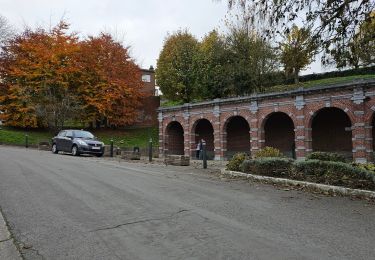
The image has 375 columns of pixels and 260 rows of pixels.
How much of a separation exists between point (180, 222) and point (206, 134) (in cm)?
2613

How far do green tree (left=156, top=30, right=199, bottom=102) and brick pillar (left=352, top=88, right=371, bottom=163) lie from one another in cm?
1847

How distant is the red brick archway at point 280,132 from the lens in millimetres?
27781

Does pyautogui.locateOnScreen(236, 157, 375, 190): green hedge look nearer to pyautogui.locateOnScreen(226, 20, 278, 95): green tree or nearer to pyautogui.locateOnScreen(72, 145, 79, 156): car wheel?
pyautogui.locateOnScreen(72, 145, 79, 156): car wheel

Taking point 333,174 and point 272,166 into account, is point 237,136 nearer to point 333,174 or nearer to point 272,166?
point 272,166

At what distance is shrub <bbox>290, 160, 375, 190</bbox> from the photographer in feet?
31.4

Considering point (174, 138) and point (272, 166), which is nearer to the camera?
point (272, 166)

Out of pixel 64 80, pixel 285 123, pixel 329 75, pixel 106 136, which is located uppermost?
pixel 329 75

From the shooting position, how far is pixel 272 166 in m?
12.2

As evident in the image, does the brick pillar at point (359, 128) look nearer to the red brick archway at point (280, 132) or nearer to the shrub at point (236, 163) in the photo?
the red brick archway at point (280, 132)

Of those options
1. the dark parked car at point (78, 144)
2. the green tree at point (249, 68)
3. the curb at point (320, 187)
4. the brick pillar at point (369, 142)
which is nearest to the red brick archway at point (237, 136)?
the green tree at point (249, 68)

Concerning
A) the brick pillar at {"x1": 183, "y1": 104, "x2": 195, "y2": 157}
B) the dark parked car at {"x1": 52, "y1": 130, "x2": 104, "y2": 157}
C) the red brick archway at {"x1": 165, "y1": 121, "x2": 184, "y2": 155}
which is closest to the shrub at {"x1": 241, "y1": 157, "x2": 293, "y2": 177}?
the dark parked car at {"x1": 52, "y1": 130, "x2": 104, "y2": 157}

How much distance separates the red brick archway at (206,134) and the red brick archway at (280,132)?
510cm

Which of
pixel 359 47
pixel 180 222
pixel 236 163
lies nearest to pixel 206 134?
pixel 236 163

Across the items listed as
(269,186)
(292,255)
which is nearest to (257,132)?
(269,186)
